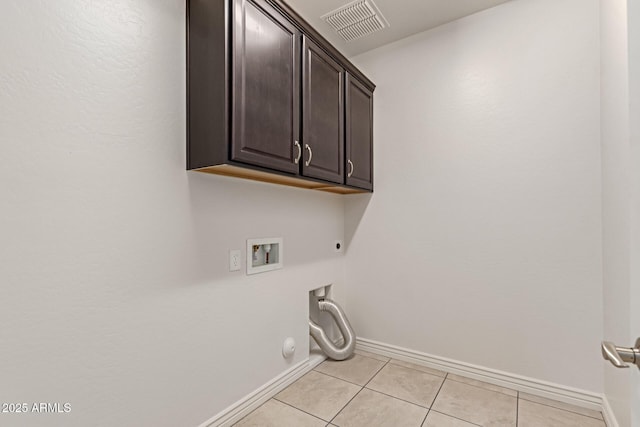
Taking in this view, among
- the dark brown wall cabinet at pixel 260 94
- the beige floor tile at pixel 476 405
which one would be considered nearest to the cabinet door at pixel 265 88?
the dark brown wall cabinet at pixel 260 94

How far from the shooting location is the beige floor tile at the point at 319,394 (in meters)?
1.69

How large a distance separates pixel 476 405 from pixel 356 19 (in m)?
2.68

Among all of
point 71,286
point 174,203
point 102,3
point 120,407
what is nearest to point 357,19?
point 102,3

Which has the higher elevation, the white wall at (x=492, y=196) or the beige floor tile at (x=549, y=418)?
the white wall at (x=492, y=196)

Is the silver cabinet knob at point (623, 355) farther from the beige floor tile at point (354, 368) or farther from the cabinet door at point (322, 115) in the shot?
the beige floor tile at point (354, 368)

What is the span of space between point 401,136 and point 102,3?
195 centimetres

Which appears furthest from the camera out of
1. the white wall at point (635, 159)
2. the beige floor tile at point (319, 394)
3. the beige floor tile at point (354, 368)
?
the beige floor tile at point (354, 368)

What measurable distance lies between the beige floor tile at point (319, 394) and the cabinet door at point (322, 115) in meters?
1.38

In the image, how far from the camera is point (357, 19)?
82.3 inches

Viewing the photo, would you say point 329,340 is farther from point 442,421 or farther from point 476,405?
point 476,405

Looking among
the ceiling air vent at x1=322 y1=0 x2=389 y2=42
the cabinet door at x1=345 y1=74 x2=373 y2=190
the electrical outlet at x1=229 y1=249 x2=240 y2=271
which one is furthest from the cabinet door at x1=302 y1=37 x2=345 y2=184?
the electrical outlet at x1=229 y1=249 x2=240 y2=271

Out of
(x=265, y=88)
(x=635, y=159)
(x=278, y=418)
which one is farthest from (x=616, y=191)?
(x=278, y=418)

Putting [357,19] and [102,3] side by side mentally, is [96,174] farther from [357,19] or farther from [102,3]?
[357,19]

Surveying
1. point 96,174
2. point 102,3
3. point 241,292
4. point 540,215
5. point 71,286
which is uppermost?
point 102,3
